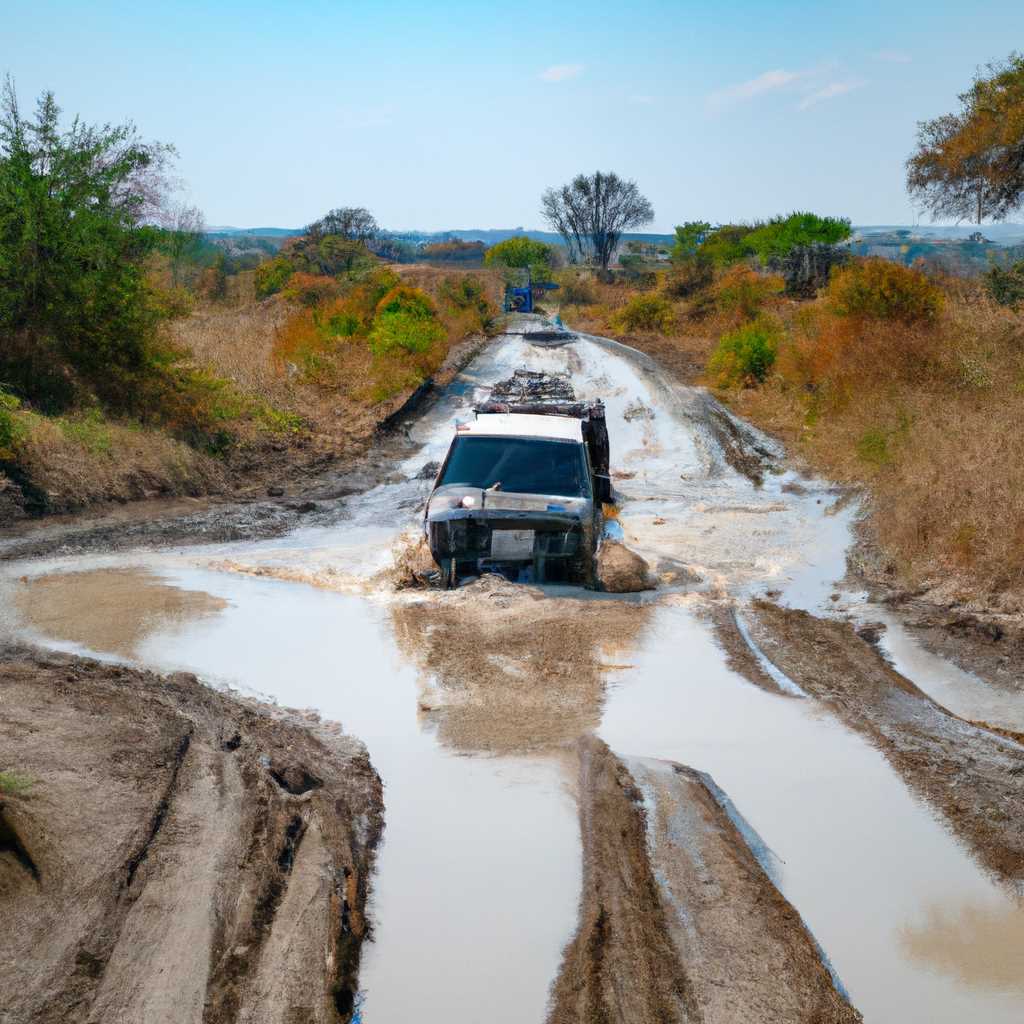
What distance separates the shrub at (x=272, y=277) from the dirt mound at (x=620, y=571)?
50.3 meters

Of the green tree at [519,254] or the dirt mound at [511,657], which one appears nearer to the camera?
the dirt mound at [511,657]

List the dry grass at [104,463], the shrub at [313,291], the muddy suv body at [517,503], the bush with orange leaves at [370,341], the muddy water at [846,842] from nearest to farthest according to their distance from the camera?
the muddy water at [846,842], the muddy suv body at [517,503], the dry grass at [104,463], the bush with orange leaves at [370,341], the shrub at [313,291]

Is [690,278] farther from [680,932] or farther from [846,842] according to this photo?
[680,932]

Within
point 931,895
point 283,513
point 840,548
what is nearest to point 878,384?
point 840,548

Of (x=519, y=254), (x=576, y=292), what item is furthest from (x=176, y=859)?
(x=519, y=254)

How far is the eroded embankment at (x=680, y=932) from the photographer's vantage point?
160 inches

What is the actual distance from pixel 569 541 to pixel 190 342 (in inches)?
612

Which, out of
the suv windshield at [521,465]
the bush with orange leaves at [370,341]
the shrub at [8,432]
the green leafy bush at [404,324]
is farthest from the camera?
the green leafy bush at [404,324]

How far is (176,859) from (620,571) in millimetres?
6148

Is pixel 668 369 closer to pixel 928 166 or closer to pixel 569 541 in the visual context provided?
pixel 928 166

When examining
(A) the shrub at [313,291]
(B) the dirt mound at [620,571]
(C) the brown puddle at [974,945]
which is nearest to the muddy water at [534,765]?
(C) the brown puddle at [974,945]

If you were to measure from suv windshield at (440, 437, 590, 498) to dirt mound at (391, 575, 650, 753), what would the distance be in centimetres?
129

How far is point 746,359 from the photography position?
26.4 meters

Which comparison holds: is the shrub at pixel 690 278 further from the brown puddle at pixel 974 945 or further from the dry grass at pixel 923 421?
the brown puddle at pixel 974 945
